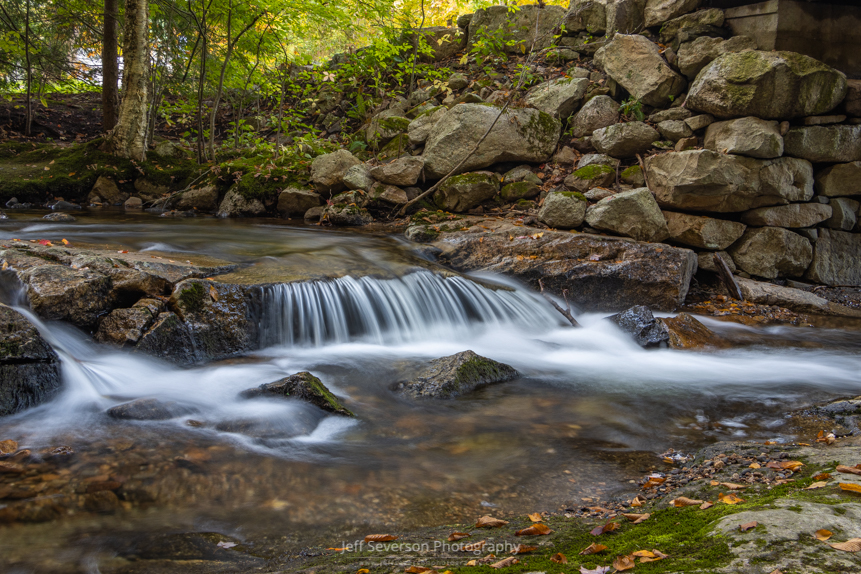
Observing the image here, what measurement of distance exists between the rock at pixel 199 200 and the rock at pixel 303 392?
28.8 ft

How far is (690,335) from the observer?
21.1ft

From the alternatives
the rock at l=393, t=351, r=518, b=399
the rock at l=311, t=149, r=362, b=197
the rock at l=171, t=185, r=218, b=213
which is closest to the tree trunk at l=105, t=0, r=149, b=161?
the rock at l=171, t=185, r=218, b=213

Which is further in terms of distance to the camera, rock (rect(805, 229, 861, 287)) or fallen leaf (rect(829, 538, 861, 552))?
rock (rect(805, 229, 861, 287))

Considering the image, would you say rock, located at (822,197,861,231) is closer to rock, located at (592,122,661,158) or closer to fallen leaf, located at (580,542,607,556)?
rock, located at (592,122,661,158)

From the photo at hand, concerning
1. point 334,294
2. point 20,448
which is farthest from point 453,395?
point 20,448

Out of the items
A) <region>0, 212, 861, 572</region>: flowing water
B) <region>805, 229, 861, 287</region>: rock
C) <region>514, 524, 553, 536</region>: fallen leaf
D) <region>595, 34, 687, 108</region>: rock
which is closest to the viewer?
<region>514, 524, 553, 536</region>: fallen leaf

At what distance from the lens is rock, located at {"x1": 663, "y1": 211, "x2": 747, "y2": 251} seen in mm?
8352

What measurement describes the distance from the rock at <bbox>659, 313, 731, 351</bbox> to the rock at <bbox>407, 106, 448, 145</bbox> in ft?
22.4

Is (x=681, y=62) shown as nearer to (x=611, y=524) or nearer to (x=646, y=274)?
(x=646, y=274)

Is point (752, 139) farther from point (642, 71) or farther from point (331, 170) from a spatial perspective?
point (331, 170)

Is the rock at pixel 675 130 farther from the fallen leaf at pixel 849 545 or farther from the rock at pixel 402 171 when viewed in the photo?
the fallen leaf at pixel 849 545

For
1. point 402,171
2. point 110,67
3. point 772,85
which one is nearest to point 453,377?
point 402,171

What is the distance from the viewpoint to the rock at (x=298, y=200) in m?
11.2

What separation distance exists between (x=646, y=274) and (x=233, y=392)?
19.4 feet
